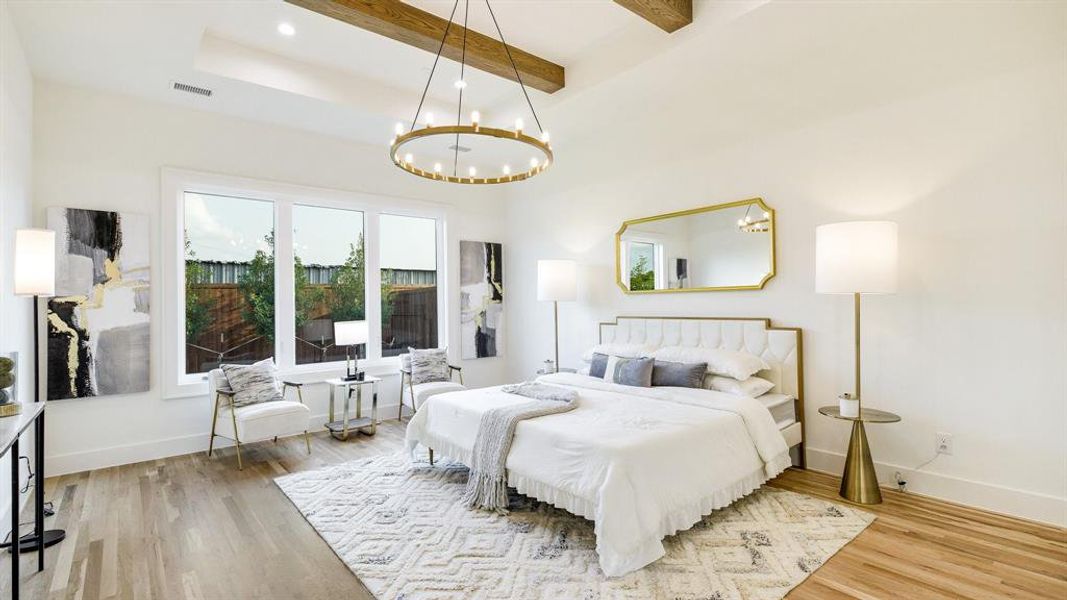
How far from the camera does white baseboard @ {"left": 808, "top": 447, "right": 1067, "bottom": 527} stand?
2.92 meters

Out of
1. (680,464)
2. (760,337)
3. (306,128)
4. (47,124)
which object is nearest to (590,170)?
(760,337)

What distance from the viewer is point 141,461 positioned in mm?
4270

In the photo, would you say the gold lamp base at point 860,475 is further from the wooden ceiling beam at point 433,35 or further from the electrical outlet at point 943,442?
the wooden ceiling beam at point 433,35

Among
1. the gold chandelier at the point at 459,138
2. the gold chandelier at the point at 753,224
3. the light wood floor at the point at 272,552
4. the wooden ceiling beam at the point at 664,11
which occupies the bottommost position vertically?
the light wood floor at the point at 272,552

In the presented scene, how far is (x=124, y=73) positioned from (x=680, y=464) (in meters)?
4.84

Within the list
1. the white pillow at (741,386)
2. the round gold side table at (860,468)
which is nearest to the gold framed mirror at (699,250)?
the white pillow at (741,386)

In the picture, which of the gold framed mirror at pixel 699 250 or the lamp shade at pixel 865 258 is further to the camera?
the gold framed mirror at pixel 699 250

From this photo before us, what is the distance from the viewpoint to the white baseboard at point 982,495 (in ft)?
9.59

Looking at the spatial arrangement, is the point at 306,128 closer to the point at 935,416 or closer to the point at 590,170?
the point at 590,170

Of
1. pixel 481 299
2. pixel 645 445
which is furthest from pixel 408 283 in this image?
pixel 645 445

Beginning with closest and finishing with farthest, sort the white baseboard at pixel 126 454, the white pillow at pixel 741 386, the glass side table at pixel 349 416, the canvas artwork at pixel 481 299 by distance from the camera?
the white pillow at pixel 741 386 < the white baseboard at pixel 126 454 < the glass side table at pixel 349 416 < the canvas artwork at pixel 481 299

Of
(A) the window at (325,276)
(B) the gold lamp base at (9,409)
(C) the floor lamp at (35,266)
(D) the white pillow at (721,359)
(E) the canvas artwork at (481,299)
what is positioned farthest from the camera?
(E) the canvas artwork at (481,299)

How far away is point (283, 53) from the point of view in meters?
4.13

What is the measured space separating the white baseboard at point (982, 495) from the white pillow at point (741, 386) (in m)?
0.74
